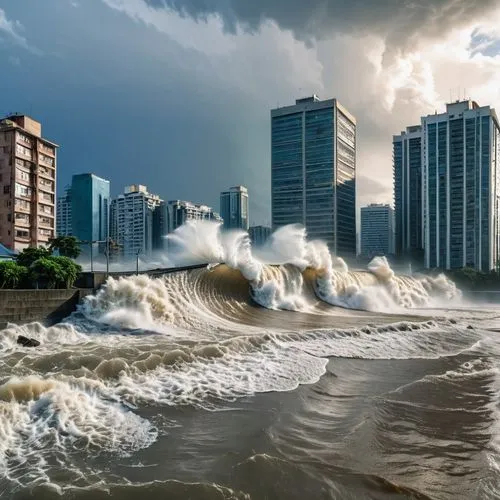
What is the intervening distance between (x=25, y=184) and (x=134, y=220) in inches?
2272

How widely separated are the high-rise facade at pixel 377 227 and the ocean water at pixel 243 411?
157 m

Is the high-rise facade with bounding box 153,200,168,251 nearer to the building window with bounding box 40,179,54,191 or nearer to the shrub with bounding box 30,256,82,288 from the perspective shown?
the building window with bounding box 40,179,54,191

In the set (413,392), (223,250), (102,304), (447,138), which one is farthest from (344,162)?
(413,392)

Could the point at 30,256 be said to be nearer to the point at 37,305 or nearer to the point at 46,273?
the point at 46,273

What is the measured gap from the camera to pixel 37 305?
1803 centimetres

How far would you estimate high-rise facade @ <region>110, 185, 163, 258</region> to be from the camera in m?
101

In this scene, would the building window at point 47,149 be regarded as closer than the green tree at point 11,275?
No

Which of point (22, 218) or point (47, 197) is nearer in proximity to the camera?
point (22, 218)

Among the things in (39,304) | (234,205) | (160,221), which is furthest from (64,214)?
(39,304)

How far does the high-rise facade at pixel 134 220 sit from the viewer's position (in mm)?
101431

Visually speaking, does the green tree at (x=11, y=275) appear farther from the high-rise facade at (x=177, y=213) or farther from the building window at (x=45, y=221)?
the high-rise facade at (x=177, y=213)

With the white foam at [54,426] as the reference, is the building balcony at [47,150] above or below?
above

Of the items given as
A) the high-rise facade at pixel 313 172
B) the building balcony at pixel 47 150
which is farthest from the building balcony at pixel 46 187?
the high-rise facade at pixel 313 172

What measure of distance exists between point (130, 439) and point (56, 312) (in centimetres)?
1382
